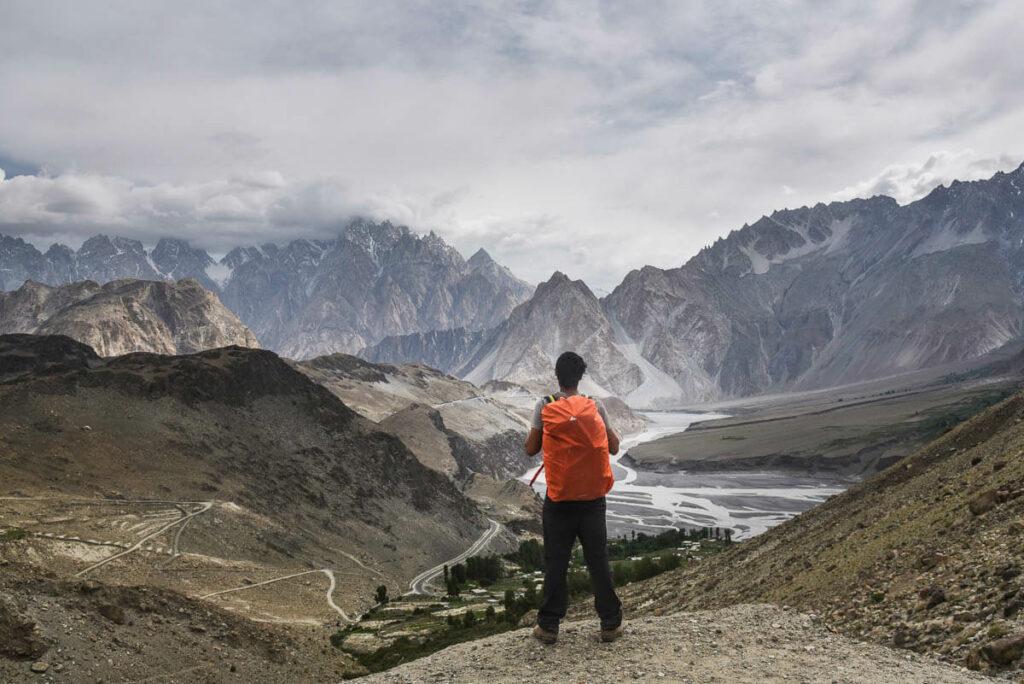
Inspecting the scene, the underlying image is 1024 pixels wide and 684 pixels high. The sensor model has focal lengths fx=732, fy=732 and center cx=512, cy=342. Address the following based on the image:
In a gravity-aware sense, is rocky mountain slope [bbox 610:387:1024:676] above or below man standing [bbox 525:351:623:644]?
below

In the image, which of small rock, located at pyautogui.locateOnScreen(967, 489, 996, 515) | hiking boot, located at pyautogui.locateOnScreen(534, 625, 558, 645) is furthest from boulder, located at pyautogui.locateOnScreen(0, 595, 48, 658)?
small rock, located at pyautogui.locateOnScreen(967, 489, 996, 515)

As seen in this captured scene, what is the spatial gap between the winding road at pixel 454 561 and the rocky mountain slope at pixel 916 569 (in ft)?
222

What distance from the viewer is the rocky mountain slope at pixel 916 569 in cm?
1127

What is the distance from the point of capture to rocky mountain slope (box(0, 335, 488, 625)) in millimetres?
69562

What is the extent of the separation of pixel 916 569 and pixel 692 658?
700 centimetres

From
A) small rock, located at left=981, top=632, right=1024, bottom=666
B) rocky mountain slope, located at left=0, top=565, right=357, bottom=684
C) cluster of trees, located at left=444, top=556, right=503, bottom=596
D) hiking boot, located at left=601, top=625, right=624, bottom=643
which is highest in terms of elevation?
small rock, located at left=981, top=632, right=1024, bottom=666

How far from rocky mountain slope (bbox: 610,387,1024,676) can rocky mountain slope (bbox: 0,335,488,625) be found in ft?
143

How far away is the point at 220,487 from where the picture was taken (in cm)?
9969

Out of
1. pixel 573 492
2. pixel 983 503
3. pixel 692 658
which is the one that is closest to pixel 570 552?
pixel 573 492

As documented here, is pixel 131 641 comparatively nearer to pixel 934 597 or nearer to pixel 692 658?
pixel 692 658

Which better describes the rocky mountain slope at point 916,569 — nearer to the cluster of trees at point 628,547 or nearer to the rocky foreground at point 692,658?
the rocky foreground at point 692,658

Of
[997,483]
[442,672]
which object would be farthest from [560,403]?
[997,483]

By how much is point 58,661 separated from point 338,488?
100978 millimetres

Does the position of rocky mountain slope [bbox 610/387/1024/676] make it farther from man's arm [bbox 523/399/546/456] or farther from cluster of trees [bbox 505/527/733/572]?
cluster of trees [bbox 505/527/733/572]
